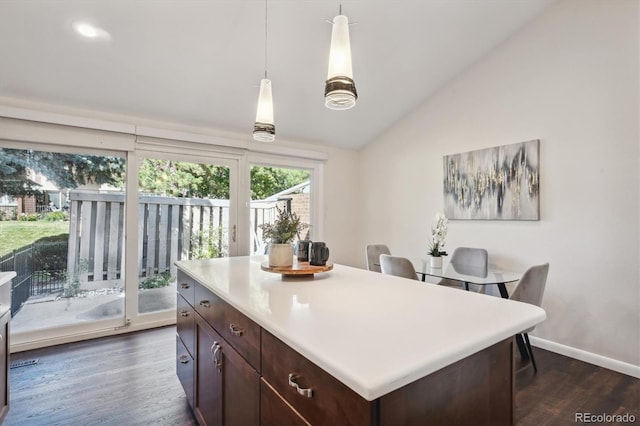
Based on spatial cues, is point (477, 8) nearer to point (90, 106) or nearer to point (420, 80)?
point (420, 80)

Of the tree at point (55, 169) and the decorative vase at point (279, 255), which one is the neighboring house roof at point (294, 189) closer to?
the tree at point (55, 169)

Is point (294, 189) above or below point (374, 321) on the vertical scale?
above

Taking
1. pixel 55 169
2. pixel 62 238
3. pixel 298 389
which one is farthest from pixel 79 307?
pixel 298 389

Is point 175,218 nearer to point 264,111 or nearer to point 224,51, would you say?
point 224,51

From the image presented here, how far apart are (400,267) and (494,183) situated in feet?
4.59

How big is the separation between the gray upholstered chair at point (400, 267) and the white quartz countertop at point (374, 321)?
1.11 meters

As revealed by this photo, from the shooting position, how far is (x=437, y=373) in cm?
81

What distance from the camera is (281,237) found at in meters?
1.76

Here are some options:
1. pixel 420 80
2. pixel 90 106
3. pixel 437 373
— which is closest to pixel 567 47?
pixel 420 80

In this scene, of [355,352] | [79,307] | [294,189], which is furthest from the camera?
[294,189]

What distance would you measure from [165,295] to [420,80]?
12.0 feet

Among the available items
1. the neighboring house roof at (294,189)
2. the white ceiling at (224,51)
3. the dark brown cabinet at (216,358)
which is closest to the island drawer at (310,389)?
the dark brown cabinet at (216,358)

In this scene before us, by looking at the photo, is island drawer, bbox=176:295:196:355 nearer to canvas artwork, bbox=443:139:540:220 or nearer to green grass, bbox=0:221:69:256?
green grass, bbox=0:221:69:256

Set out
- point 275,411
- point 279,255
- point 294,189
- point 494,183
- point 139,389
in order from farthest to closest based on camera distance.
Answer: point 294,189 → point 494,183 → point 139,389 → point 279,255 → point 275,411
